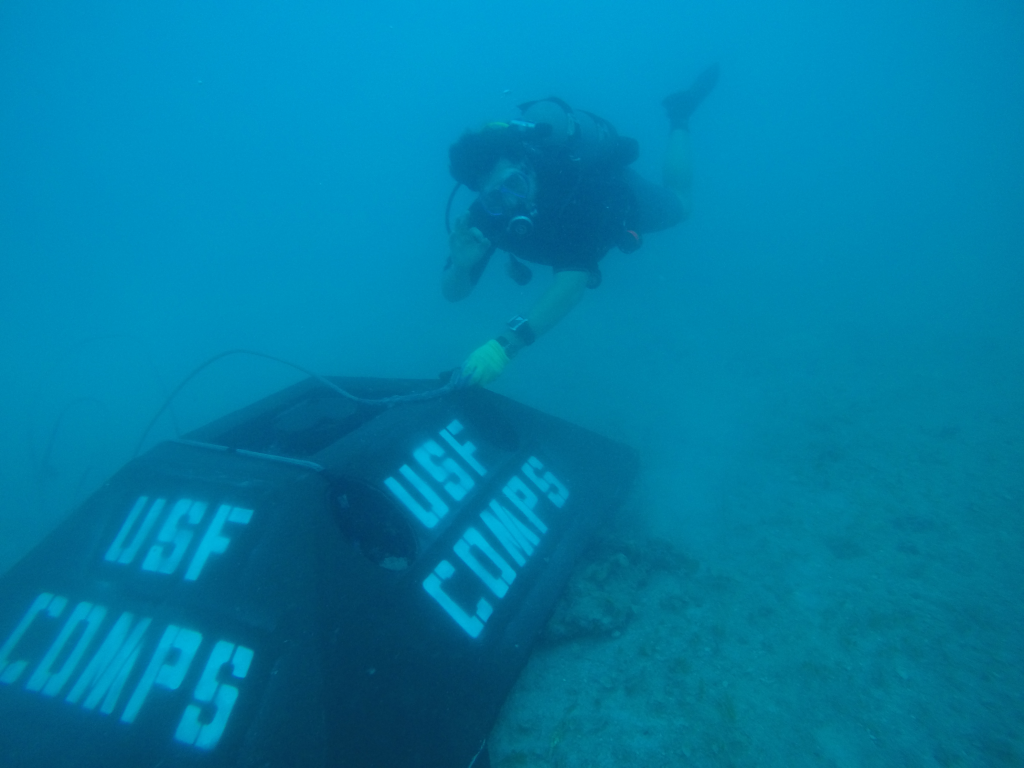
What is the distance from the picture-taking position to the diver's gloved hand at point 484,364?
2750 mm

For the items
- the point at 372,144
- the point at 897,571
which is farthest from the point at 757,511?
the point at 372,144

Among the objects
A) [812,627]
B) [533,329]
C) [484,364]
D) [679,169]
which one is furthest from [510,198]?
[679,169]

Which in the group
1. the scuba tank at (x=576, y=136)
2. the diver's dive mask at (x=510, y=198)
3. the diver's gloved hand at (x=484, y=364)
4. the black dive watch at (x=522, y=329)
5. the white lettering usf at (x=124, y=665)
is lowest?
the white lettering usf at (x=124, y=665)

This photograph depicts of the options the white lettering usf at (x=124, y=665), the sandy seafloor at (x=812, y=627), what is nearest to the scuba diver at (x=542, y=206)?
the sandy seafloor at (x=812, y=627)

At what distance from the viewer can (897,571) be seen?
7.41 feet

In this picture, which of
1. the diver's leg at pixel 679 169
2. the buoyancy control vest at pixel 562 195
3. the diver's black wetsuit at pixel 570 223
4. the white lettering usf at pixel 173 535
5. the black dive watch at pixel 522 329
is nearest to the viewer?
Answer: the white lettering usf at pixel 173 535

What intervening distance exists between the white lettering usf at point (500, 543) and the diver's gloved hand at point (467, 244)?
70.1 inches

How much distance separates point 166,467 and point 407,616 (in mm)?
1243

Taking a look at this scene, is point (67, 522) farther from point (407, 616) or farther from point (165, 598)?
point (407, 616)

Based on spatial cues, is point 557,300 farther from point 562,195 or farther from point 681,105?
point 681,105

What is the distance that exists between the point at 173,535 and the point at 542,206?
318 cm

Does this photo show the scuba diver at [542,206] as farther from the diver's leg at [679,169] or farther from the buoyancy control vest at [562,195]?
the diver's leg at [679,169]

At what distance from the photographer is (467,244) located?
12.0 ft

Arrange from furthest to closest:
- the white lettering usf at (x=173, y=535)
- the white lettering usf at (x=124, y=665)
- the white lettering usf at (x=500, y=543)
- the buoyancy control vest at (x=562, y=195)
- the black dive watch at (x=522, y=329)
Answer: the buoyancy control vest at (x=562, y=195), the black dive watch at (x=522, y=329), the white lettering usf at (x=500, y=543), the white lettering usf at (x=173, y=535), the white lettering usf at (x=124, y=665)
